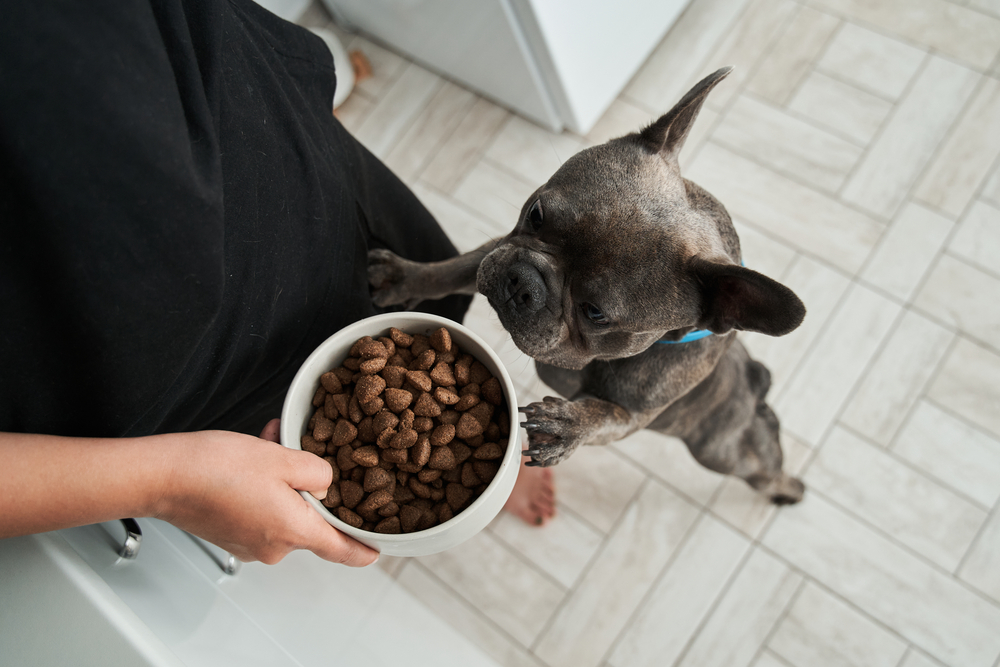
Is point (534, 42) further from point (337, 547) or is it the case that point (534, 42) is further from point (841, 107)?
point (337, 547)

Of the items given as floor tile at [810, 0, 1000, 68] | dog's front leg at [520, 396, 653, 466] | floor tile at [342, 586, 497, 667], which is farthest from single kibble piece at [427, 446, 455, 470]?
floor tile at [810, 0, 1000, 68]

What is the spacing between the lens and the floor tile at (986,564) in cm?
232

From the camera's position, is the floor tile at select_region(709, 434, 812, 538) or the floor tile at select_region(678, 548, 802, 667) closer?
the floor tile at select_region(678, 548, 802, 667)

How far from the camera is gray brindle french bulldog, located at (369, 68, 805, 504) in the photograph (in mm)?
1155

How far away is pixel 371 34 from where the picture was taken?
10.4 ft

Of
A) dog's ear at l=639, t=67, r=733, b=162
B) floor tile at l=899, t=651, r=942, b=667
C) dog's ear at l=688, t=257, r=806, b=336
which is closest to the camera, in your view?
dog's ear at l=688, t=257, r=806, b=336

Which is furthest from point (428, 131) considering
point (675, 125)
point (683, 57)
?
point (675, 125)

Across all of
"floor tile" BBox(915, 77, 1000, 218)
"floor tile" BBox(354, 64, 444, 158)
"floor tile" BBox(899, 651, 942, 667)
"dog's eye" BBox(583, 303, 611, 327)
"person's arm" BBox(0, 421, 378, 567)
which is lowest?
"floor tile" BBox(899, 651, 942, 667)

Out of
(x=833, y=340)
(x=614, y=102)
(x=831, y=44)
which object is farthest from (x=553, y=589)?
(x=831, y=44)

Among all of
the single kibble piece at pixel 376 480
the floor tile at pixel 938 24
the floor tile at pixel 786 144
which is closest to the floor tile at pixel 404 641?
the single kibble piece at pixel 376 480

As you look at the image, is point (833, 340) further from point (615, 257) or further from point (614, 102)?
point (615, 257)

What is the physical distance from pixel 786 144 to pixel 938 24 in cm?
88

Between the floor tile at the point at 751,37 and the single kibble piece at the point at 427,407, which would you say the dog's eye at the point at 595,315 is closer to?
the single kibble piece at the point at 427,407

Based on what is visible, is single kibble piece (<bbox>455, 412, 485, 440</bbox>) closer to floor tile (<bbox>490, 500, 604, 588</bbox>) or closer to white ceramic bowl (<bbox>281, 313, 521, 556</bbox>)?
white ceramic bowl (<bbox>281, 313, 521, 556</bbox>)
